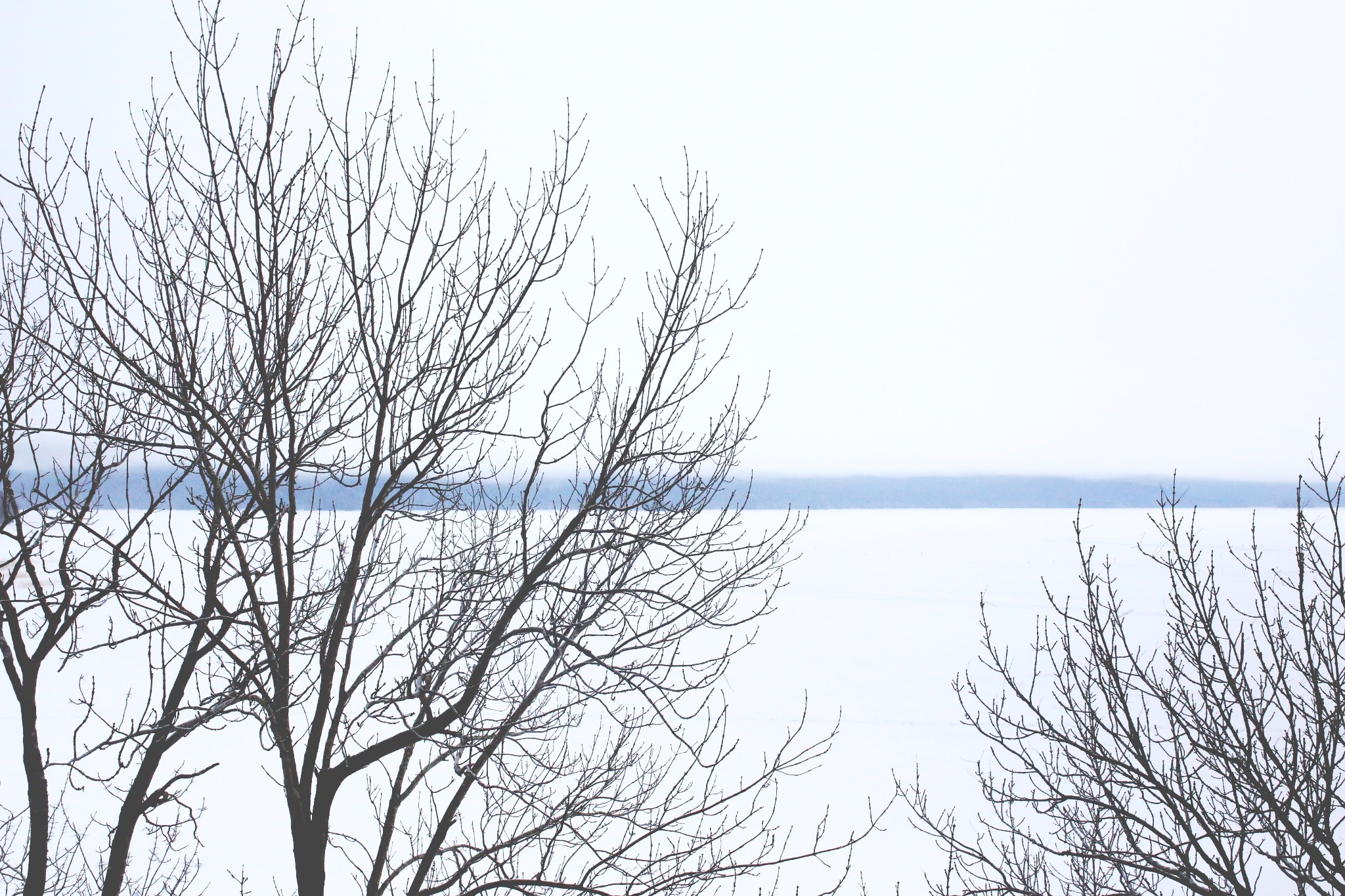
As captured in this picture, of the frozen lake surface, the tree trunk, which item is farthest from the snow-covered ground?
the tree trunk

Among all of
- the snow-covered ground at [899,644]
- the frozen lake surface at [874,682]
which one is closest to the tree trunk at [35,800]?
the frozen lake surface at [874,682]

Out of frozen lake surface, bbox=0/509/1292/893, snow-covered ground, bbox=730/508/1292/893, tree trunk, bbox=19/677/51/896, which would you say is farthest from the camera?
snow-covered ground, bbox=730/508/1292/893

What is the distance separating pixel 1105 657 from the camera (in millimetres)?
6082

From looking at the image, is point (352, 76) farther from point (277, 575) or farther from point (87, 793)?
point (87, 793)

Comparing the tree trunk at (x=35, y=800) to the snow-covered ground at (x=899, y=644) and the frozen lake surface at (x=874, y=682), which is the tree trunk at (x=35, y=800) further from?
the snow-covered ground at (x=899, y=644)

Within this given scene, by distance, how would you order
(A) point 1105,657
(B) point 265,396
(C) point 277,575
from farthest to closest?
1. (A) point 1105,657
2. (C) point 277,575
3. (B) point 265,396

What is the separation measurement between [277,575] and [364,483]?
0.73 m

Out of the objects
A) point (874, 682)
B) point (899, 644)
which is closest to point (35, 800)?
point (874, 682)

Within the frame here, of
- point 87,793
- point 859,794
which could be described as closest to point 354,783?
point 87,793

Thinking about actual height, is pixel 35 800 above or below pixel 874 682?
above

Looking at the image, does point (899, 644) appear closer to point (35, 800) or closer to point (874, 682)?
point (874, 682)

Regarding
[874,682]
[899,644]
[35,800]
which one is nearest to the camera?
[35,800]

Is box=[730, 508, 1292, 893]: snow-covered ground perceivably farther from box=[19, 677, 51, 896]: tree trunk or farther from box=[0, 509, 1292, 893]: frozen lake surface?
box=[19, 677, 51, 896]: tree trunk

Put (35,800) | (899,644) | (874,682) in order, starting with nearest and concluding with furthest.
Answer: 1. (35,800)
2. (874,682)
3. (899,644)
